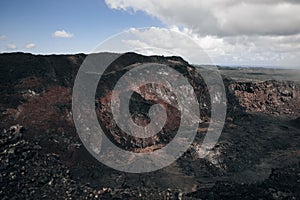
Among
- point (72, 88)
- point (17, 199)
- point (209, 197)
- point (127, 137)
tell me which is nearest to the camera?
point (17, 199)

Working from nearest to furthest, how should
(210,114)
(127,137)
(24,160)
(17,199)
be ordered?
(17,199), (24,160), (127,137), (210,114)

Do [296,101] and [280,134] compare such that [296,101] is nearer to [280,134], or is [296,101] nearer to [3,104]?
[280,134]

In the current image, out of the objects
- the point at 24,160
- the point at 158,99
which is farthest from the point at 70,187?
the point at 158,99

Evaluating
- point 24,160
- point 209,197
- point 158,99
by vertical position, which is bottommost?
point 209,197

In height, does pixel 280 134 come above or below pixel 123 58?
below

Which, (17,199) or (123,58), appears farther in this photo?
(123,58)

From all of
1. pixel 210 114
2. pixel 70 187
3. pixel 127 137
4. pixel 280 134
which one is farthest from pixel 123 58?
pixel 70 187

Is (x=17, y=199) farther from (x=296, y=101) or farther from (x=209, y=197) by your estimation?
(x=296, y=101)
